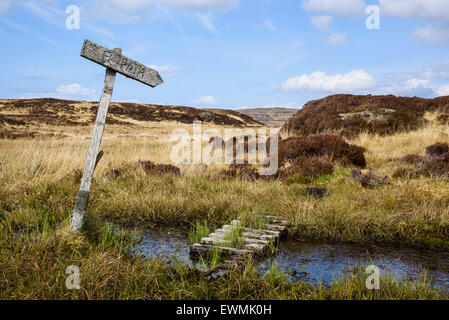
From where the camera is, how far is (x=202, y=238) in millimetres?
4883

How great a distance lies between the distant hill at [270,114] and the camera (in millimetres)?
104688

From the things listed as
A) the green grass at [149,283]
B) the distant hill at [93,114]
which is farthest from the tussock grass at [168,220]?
the distant hill at [93,114]

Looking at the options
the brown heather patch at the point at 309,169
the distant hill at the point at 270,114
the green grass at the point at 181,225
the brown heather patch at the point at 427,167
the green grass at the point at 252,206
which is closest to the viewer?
the green grass at the point at 181,225

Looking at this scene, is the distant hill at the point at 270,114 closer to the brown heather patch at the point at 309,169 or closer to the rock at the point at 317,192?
the brown heather patch at the point at 309,169

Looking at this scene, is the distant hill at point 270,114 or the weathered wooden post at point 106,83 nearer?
the weathered wooden post at point 106,83

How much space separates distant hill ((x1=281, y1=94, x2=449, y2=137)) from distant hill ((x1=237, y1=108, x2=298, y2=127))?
8281cm

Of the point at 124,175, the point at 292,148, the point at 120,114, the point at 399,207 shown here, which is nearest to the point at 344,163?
the point at 292,148

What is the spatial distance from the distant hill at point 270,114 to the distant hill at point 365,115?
82807mm

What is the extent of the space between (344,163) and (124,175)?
582cm

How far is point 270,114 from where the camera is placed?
11212cm

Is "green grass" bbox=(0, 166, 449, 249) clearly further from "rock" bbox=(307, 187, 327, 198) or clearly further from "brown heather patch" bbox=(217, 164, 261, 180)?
"brown heather patch" bbox=(217, 164, 261, 180)
